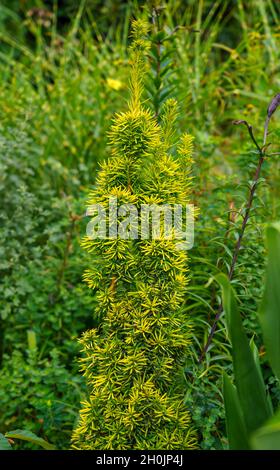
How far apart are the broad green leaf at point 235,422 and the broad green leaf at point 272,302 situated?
0.55ft

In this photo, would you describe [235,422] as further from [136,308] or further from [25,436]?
[25,436]

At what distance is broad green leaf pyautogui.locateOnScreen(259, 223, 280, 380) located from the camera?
158cm

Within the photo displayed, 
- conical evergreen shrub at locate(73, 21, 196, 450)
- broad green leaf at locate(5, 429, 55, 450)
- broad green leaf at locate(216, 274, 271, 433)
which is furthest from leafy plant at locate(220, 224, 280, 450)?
broad green leaf at locate(5, 429, 55, 450)

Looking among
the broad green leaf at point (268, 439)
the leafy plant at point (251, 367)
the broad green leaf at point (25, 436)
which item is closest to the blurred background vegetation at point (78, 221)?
the leafy plant at point (251, 367)

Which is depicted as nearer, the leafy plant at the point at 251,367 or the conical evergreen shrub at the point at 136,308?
the leafy plant at the point at 251,367

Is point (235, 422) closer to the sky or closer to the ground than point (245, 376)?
closer to the ground

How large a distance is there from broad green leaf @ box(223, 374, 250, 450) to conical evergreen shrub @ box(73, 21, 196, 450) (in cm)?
22

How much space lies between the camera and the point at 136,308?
1.99 m

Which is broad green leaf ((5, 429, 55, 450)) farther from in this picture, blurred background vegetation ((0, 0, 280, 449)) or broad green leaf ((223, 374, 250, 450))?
broad green leaf ((223, 374, 250, 450))

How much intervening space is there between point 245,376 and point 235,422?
14 cm

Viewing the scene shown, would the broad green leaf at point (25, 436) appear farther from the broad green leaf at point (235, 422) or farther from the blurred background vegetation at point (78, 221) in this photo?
the broad green leaf at point (235, 422)

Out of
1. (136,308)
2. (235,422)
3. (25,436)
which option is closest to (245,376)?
(235,422)

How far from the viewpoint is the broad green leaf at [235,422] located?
1.82m

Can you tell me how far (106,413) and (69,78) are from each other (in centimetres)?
327
